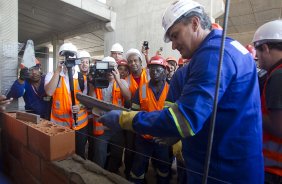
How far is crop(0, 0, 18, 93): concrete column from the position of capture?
3281mm

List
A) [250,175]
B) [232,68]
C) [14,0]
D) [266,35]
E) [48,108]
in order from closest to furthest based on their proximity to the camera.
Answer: [232,68], [250,175], [266,35], [48,108], [14,0]

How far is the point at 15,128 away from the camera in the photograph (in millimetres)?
2412

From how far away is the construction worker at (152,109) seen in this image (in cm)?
265

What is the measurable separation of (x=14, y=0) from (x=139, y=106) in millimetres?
2690

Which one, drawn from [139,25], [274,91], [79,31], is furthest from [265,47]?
[79,31]

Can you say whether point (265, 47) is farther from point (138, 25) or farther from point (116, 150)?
point (138, 25)

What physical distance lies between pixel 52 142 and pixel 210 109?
1.34 metres

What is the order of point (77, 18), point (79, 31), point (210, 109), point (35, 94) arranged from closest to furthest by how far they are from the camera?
point (210, 109) → point (35, 94) → point (77, 18) → point (79, 31)

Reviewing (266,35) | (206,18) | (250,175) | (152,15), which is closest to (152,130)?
(250,175)

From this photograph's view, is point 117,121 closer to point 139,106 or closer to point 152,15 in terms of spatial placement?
point 139,106

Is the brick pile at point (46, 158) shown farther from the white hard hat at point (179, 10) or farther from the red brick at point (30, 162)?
the white hard hat at point (179, 10)

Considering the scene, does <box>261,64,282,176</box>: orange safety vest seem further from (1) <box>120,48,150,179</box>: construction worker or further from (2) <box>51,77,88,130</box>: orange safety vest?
(2) <box>51,77,88,130</box>: orange safety vest

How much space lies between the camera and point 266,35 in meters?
1.65

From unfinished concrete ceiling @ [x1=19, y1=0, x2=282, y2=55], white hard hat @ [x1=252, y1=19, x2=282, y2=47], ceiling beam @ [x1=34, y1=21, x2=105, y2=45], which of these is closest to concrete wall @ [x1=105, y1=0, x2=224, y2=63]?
ceiling beam @ [x1=34, y1=21, x2=105, y2=45]
